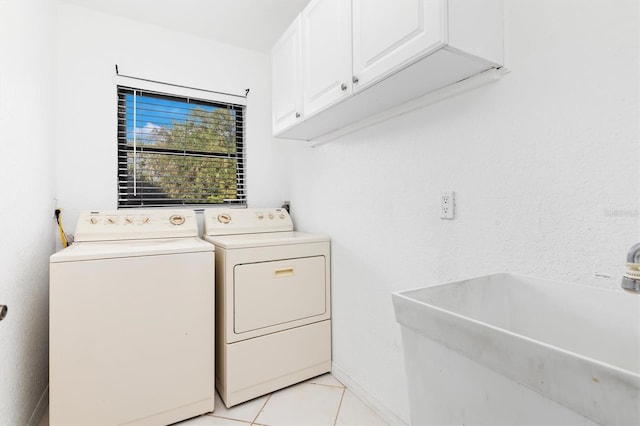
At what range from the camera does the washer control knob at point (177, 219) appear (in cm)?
214

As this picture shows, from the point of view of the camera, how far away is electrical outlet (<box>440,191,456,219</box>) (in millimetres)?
1313

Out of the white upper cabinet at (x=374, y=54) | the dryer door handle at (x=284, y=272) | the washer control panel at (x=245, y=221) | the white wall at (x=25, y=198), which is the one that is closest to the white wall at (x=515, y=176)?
the white upper cabinet at (x=374, y=54)

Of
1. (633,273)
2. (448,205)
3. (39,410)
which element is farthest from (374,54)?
(39,410)

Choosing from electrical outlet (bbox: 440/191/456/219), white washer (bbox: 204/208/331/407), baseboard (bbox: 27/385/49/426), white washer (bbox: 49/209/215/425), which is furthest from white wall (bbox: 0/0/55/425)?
electrical outlet (bbox: 440/191/456/219)

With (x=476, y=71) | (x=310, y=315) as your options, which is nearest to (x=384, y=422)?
(x=310, y=315)

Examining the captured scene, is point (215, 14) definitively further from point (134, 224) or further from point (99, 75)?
point (134, 224)

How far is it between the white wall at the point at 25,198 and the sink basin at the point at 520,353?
1481 millimetres

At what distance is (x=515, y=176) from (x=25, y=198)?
208 cm

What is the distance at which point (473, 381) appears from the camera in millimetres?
612

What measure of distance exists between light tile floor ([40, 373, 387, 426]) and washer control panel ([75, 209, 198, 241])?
1019 mm

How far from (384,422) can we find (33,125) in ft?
7.67

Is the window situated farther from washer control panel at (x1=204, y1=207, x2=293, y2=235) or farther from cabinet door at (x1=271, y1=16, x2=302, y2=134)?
cabinet door at (x1=271, y1=16, x2=302, y2=134)

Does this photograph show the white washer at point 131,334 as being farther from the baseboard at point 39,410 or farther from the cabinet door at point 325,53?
the cabinet door at point 325,53

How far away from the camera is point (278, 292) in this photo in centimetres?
193
